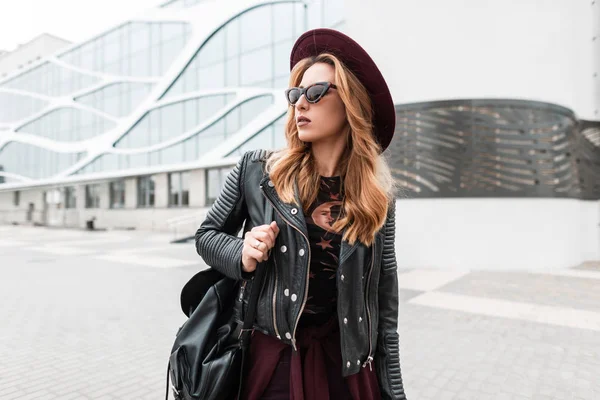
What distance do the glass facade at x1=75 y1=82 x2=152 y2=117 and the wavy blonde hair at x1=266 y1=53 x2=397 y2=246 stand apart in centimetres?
3096

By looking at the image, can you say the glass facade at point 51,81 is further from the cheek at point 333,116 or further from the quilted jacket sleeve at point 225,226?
the cheek at point 333,116

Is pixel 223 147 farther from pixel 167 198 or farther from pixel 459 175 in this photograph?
pixel 459 175

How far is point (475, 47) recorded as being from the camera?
10477 millimetres

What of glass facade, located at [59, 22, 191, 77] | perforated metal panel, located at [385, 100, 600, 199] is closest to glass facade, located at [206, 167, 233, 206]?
glass facade, located at [59, 22, 191, 77]

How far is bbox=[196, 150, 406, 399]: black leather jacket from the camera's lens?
1.45m

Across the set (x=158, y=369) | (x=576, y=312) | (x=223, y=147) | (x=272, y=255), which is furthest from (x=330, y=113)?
(x=223, y=147)

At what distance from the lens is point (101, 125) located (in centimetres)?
3312

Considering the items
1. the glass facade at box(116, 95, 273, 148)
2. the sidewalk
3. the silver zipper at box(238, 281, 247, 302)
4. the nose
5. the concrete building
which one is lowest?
the sidewalk

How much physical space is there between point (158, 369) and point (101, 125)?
32.9m

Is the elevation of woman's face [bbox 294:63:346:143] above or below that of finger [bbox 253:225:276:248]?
above

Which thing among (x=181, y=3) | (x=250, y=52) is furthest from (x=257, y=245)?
(x=181, y=3)

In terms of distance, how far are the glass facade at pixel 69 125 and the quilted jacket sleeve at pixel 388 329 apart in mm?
33982

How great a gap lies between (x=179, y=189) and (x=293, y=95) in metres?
27.1

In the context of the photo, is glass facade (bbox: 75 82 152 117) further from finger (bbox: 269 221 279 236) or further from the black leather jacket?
finger (bbox: 269 221 279 236)
